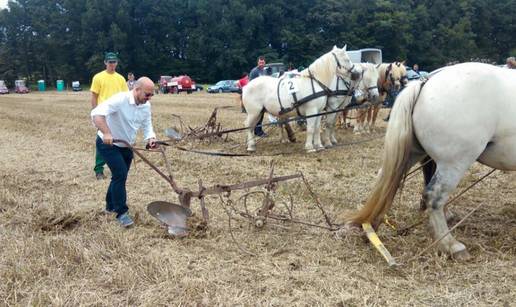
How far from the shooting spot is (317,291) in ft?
10.7

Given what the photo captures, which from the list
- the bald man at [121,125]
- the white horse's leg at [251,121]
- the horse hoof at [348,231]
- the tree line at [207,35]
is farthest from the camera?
the tree line at [207,35]

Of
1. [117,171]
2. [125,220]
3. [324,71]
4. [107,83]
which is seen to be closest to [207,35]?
[324,71]

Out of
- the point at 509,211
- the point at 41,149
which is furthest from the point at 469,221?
the point at 41,149

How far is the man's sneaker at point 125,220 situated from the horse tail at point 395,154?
2.36 m

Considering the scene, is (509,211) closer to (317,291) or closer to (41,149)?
(317,291)

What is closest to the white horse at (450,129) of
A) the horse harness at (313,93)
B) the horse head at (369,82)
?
the horse harness at (313,93)

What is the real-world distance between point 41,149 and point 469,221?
27.7 feet

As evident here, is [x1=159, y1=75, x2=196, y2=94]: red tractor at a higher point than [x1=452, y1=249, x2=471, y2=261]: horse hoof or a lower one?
higher


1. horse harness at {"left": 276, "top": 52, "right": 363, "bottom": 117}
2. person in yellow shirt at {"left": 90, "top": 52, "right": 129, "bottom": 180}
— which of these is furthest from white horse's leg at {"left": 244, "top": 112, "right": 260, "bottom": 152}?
person in yellow shirt at {"left": 90, "top": 52, "right": 129, "bottom": 180}

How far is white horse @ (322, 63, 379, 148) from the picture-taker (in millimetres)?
8742

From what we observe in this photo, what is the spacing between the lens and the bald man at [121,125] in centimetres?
450

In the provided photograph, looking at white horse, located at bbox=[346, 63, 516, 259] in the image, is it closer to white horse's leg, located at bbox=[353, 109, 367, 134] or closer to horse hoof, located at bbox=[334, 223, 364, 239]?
horse hoof, located at bbox=[334, 223, 364, 239]

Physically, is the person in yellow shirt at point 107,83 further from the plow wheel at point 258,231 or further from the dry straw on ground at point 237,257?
the plow wheel at point 258,231

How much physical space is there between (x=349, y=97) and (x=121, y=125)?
216 inches
